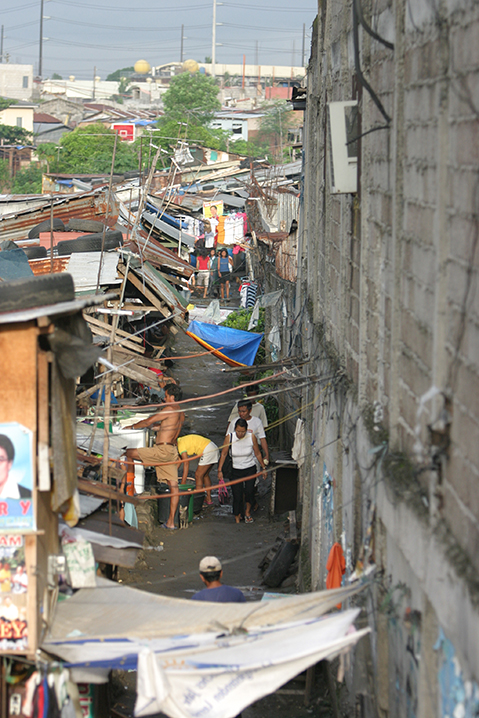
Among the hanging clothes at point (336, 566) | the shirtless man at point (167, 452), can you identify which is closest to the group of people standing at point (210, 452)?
the shirtless man at point (167, 452)

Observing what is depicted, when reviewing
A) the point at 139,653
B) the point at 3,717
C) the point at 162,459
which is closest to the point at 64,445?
the point at 139,653

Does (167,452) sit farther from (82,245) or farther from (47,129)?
(47,129)

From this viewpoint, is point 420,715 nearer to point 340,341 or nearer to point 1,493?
point 1,493

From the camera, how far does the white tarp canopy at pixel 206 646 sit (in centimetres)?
388

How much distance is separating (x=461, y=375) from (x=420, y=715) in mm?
1611

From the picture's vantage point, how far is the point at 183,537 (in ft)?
34.7

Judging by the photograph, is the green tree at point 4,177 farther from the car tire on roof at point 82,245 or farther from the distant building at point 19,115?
the car tire on roof at point 82,245

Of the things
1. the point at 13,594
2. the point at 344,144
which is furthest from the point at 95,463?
the point at 344,144

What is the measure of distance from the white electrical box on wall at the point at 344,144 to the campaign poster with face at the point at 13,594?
126 inches

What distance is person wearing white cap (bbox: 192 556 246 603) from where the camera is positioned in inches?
218

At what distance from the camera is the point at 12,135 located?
6325 centimetres

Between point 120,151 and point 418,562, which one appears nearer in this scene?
point 418,562

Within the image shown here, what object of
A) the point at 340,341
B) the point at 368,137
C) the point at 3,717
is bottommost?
the point at 3,717

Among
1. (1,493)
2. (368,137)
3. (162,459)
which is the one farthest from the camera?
(162,459)
